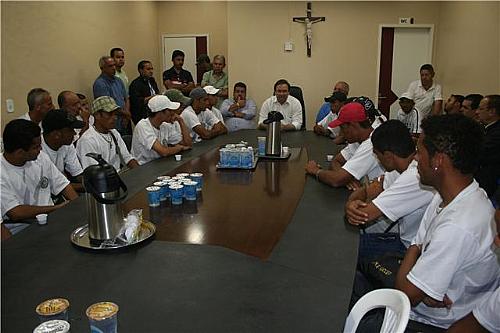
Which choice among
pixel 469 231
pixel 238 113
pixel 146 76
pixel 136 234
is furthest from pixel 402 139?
pixel 146 76

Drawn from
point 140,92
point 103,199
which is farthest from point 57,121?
point 140,92

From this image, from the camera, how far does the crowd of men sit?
55.5 inches

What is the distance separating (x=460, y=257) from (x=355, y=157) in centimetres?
122

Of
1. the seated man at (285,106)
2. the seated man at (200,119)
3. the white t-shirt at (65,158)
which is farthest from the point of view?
the seated man at (285,106)

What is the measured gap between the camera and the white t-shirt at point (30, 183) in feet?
7.41

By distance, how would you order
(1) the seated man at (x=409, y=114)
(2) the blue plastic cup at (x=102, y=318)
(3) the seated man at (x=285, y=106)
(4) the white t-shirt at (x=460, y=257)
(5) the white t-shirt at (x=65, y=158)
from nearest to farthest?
(2) the blue plastic cup at (x=102, y=318) < (4) the white t-shirt at (x=460, y=257) < (5) the white t-shirt at (x=65, y=158) < (3) the seated man at (x=285, y=106) < (1) the seated man at (x=409, y=114)

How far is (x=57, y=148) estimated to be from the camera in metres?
2.93

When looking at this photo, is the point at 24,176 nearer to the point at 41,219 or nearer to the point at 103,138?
the point at 41,219

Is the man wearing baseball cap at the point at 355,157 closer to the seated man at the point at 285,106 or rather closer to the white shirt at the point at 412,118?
the seated man at the point at 285,106

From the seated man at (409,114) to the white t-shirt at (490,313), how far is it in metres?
4.59

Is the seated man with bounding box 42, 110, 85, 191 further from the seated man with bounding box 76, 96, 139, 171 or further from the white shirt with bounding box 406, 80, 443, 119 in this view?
the white shirt with bounding box 406, 80, 443, 119

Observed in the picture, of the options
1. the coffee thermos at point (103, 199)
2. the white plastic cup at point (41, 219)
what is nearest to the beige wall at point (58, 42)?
the white plastic cup at point (41, 219)

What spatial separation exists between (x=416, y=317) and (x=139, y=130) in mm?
2501

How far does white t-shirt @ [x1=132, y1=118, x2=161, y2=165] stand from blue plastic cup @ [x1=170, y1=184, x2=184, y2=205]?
1260 millimetres
